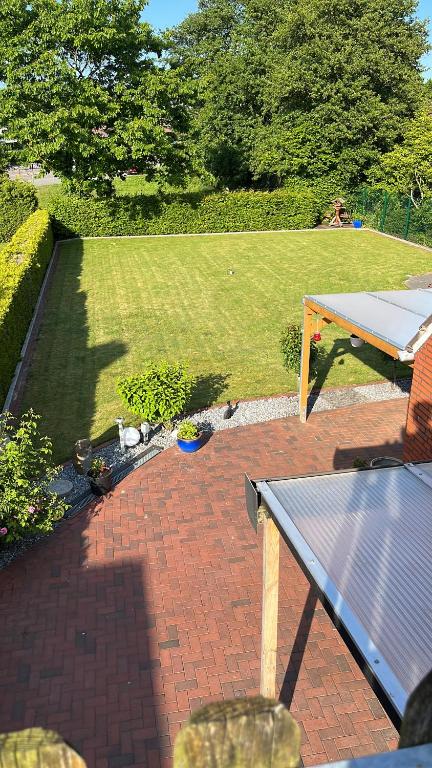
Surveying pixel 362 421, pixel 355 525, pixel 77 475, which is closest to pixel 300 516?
pixel 355 525

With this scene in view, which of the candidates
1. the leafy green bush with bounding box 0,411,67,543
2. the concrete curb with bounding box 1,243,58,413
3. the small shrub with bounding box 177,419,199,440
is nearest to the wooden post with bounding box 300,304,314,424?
the small shrub with bounding box 177,419,199,440

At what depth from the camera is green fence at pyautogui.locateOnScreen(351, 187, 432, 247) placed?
Result: 1132 inches

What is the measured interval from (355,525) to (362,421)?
6924 mm

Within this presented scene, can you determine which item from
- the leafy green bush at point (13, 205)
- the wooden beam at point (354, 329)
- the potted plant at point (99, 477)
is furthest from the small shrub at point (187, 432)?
the leafy green bush at point (13, 205)

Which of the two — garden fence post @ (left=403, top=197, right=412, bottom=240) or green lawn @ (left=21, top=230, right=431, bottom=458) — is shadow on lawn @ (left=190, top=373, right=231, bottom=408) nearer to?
green lawn @ (left=21, top=230, right=431, bottom=458)

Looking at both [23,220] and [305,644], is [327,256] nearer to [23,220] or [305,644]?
[23,220]

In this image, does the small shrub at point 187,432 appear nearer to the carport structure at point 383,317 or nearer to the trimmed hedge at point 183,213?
the carport structure at point 383,317

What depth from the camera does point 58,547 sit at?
8.07m

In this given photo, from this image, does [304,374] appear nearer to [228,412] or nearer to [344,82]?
[228,412]

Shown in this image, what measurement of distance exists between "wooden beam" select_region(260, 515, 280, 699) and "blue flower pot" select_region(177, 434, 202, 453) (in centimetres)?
509

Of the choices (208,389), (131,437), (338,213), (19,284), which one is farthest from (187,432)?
(338,213)

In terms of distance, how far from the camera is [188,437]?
10.2 metres

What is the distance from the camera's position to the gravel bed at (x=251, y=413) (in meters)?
10.1

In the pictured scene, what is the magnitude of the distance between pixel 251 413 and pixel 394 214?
23693mm
